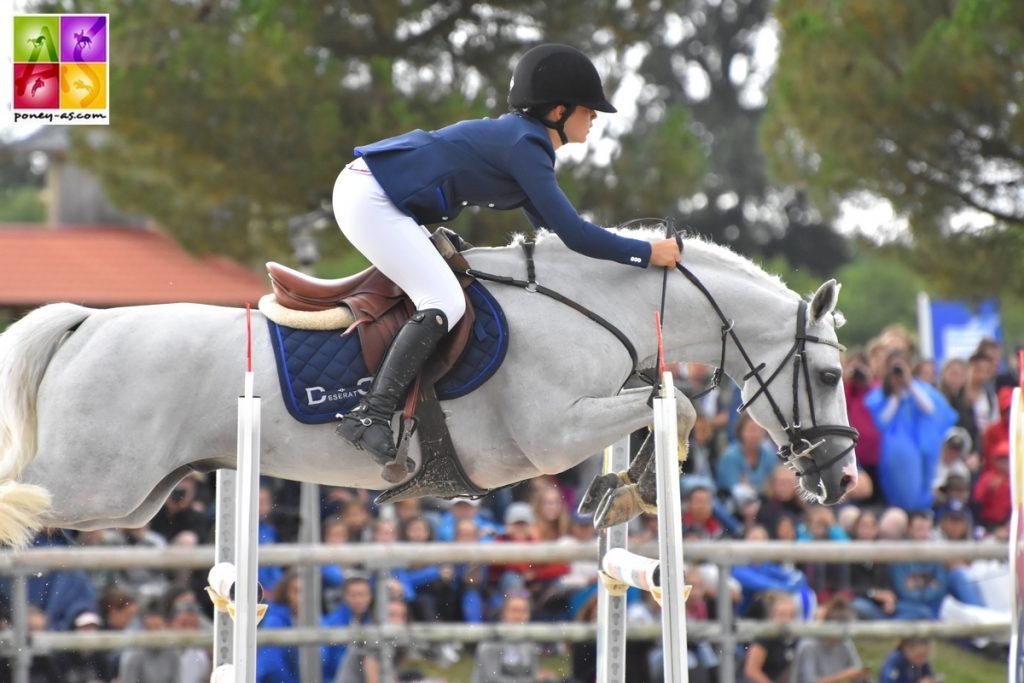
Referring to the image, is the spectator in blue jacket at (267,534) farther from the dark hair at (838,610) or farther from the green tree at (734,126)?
the green tree at (734,126)

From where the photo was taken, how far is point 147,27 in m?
10.2

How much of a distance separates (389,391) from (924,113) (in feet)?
A: 22.0

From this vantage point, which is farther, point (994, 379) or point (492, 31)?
point (492, 31)

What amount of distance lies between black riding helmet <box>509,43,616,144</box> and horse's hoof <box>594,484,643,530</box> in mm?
1163

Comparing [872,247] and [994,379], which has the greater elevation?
[872,247]

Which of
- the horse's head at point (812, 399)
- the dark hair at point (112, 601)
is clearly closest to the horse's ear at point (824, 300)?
the horse's head at point (812, 399)

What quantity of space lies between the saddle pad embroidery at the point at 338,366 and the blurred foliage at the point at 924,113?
237 inches

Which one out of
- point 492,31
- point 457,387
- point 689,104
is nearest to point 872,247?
point 492,31

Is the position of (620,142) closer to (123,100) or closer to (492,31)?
(492,31)

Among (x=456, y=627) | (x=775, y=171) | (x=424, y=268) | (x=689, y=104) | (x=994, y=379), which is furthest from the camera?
(x=689, y=104)

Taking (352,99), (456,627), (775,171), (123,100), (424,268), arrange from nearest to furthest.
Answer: (424,268) → (456,627) → (123,100) → (352,99) → (775,171)

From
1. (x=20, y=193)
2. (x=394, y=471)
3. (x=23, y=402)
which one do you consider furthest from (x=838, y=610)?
(x=20, y=193)

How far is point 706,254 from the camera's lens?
181 inches

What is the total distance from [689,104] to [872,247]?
18371 millimetres
